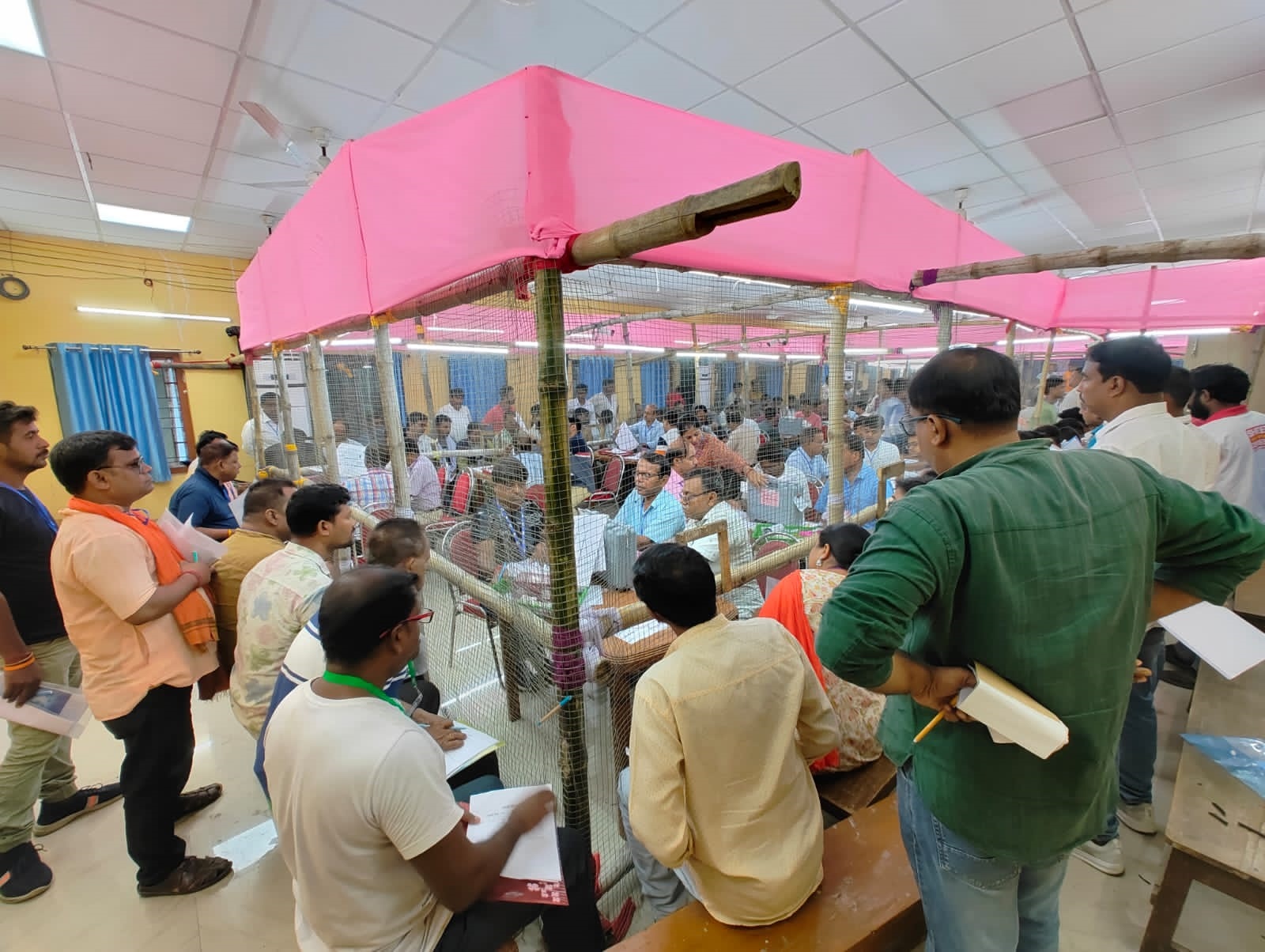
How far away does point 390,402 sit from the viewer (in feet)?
6.96

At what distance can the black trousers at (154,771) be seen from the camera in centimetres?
171

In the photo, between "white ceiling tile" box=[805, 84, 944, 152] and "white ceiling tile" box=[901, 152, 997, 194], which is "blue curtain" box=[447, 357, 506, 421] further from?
"white ceiling tile" box=[901, 152, 997, 194]

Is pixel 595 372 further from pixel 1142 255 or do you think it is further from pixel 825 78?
pixel 1142 255

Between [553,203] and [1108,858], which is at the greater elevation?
[553,203]

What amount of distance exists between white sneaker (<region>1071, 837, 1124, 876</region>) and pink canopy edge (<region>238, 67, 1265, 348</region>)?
2.23 meters

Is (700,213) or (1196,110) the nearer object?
(700,213)

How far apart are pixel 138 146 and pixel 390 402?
12.0 ft

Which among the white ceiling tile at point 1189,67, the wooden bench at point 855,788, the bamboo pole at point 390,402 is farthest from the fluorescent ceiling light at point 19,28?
the white ceiling tile at point 1189,67

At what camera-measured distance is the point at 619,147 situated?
4.23ft

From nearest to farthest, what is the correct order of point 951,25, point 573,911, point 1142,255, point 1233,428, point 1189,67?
point 573,911 < point 1142,255 < point 1233,428 < point 951,25 < point 1189,67

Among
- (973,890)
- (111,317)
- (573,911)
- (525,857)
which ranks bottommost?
(573,911)

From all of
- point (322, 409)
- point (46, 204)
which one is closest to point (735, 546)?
point (322, 409)

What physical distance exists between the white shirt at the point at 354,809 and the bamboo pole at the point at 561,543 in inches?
16.8

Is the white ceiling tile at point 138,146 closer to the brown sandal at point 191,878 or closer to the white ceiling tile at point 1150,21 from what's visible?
the brown sandal at point 191,878
